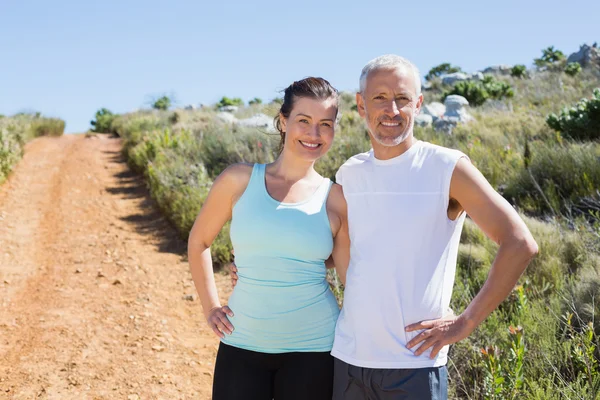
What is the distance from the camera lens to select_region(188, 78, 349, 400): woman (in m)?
2.36

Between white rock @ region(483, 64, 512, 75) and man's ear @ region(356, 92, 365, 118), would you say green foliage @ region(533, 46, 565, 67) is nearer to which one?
white rock @ region(483, 64, 512, 75)

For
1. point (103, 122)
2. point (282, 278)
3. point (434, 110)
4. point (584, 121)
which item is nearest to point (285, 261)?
point (282, 278)

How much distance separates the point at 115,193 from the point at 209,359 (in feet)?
25.5

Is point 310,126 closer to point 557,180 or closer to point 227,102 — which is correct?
point 557,180

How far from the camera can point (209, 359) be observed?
192 inches

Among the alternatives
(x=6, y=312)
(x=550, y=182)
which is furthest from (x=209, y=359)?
(x=550, y=182)

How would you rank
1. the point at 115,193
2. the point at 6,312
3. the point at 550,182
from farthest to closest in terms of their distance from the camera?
the point at 115,193
the point at 550,182
the point at 6,312

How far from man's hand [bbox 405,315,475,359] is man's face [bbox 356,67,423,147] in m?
0.67

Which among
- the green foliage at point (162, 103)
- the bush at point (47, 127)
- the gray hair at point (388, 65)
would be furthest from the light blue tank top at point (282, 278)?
the green foliage at point (162, 103)

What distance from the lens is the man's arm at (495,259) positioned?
1894 millimetres

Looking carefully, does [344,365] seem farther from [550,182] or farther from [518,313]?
[550,182]

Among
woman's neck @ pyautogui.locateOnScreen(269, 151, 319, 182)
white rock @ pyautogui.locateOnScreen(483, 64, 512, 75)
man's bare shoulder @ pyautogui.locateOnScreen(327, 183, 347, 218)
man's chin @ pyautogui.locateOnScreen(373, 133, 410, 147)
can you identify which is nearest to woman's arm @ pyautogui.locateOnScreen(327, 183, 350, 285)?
man's bare shoulder @ pyautogui.locateOnScreen(327, 183, 347, 218)

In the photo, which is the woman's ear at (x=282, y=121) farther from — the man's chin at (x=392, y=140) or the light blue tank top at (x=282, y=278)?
the man's chin at (x=392, y=140)

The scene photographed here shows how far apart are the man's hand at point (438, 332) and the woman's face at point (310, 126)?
3.10 ft
